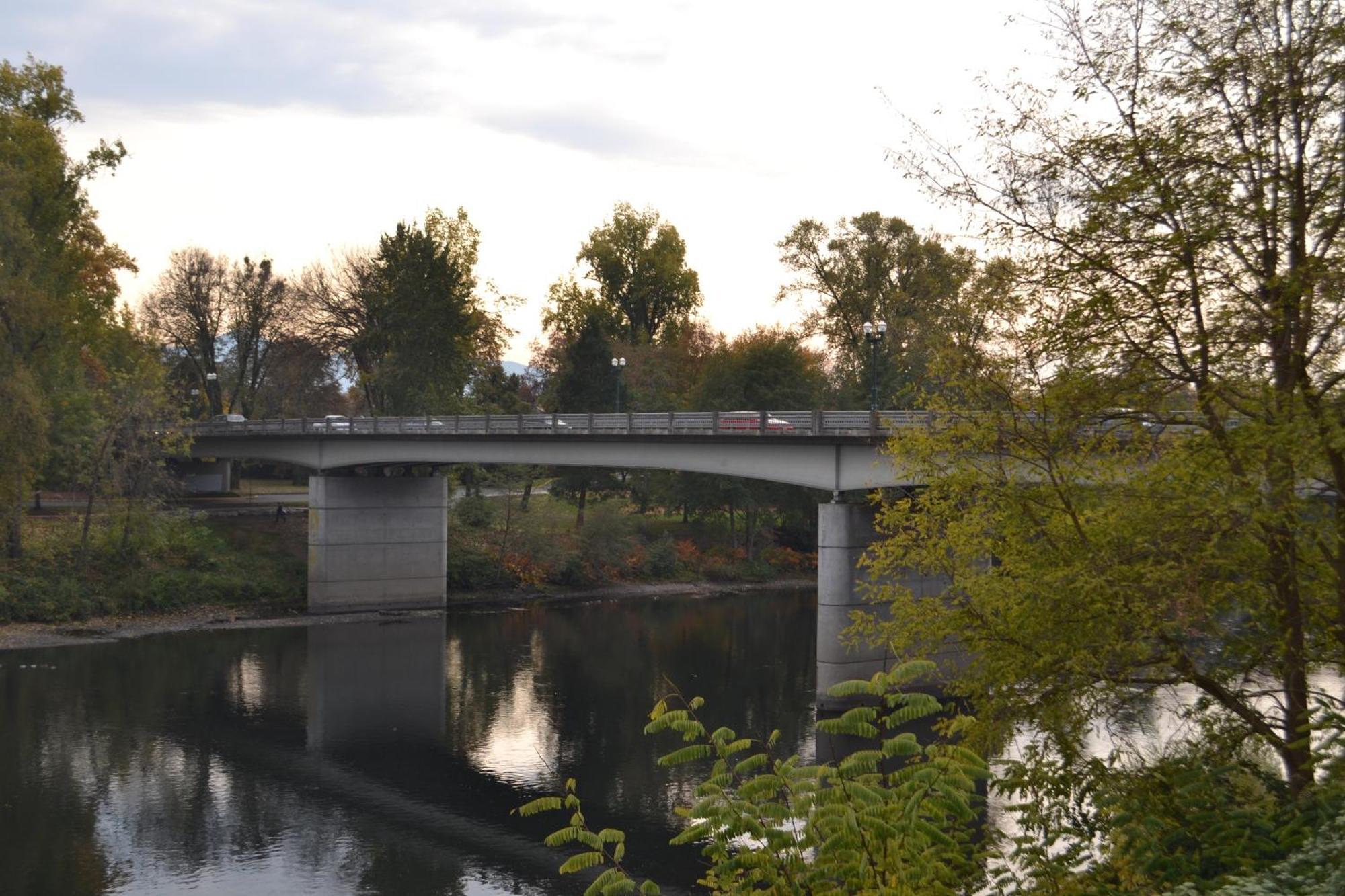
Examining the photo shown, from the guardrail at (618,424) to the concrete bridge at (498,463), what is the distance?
6 cm

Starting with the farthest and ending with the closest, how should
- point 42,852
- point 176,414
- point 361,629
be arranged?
point 176,414, point 361,629, point 42,852

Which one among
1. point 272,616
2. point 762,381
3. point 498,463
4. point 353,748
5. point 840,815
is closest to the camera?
point 840,815

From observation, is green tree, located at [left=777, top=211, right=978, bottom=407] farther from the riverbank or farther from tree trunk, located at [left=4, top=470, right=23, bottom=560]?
tree trunk, located at [left=4, top=470, right=23, bottom=560]

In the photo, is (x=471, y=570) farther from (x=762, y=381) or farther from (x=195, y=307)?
(x=195, y=307)

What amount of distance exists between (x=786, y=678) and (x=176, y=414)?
28.0 meters

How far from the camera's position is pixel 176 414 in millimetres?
50562

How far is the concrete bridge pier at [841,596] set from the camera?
32812mm

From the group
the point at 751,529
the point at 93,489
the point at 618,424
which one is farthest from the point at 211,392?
the point at 618,424

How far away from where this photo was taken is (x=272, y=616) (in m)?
48.6

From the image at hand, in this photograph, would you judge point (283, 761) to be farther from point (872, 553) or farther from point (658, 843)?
point (872, 553)

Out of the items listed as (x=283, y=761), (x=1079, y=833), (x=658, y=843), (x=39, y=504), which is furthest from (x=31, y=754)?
(x=39, y=504)

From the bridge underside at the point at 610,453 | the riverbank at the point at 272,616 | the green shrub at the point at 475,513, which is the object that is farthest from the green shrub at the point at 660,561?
the bridge underside at the point at 610,453

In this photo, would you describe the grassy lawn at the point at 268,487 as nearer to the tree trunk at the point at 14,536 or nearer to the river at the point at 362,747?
the tree trunk at the point at 14,536

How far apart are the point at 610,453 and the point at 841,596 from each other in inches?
467
